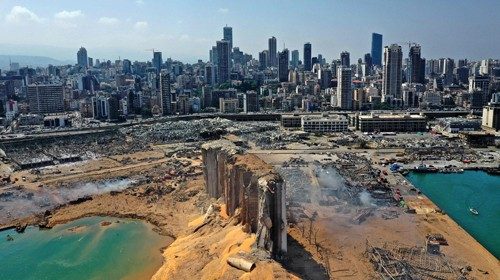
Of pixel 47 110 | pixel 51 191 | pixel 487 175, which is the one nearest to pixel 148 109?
pixel 47 110

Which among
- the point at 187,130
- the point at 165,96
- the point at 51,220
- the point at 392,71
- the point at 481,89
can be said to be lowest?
the point at 51,220

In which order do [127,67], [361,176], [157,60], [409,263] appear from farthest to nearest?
[157,60]
[127,67]
[361,176]
[409,263]

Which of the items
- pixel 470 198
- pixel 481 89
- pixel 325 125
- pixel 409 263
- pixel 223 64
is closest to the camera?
pixel 409 263

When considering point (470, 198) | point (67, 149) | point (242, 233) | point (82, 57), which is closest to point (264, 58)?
point (82, 57)

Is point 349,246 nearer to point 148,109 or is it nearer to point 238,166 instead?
point 238,166

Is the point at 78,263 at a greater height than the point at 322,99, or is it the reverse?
the point at 322,99

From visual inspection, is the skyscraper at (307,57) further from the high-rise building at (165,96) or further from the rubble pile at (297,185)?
the rubble pile at (297,185)

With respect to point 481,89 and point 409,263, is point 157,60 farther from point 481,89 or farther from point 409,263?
point 409,263
